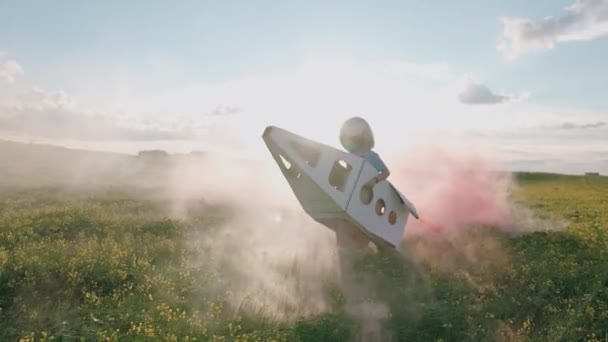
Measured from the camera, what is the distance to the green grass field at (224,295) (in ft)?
32.7

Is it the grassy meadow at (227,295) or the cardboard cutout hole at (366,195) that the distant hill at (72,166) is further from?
the cardboard cutout hole at (366,195)

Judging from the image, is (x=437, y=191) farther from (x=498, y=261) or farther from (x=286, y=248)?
(x=286, y=248)

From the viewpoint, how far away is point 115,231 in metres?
19.0

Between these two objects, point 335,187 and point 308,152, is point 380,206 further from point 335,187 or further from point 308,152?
point 308,152

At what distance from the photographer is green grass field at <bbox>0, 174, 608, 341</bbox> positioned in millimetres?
9961

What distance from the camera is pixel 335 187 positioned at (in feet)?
47.5

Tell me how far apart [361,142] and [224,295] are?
6156 millimetres

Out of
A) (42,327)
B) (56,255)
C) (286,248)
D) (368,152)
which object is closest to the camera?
(42,327)

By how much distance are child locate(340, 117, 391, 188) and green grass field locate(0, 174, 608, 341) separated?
285 cm

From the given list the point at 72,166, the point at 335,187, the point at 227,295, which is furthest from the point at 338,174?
the point at 72,166

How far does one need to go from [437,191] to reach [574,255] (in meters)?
7.50

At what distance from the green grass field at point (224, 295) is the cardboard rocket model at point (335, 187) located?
1.19 metres

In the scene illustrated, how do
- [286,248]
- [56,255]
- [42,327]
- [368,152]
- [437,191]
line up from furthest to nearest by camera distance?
[437,191], [286,248], [368,152], [56,255], [42,327]

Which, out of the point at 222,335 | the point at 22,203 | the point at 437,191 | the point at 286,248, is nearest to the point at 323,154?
the point at 286,248
